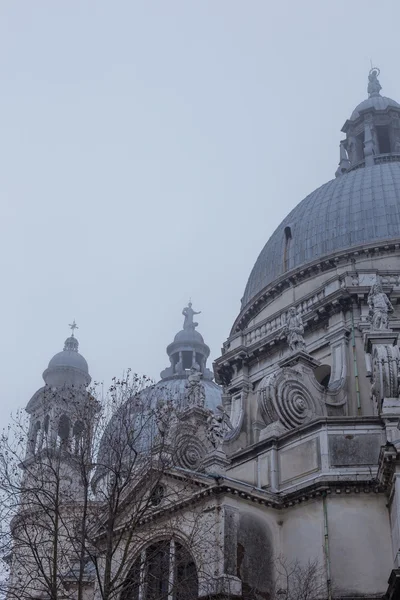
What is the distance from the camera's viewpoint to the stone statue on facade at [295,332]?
2966 centimetres

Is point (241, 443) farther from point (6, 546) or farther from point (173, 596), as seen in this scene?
point (6, 546)

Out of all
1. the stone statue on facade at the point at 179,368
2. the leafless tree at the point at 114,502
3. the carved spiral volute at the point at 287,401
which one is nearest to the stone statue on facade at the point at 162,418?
the leafless tree at the point at 114,502

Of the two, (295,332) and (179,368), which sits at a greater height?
(179,368)

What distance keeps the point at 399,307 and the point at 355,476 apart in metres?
9.36

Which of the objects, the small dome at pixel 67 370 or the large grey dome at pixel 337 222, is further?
the small dome at pixel 67 370

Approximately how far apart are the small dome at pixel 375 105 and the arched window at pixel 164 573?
2868 centimetres

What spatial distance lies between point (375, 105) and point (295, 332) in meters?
20.3

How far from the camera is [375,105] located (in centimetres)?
4547

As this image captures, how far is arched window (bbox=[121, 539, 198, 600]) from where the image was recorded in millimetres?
22391

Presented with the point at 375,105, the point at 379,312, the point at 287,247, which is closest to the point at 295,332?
the point at 379,312

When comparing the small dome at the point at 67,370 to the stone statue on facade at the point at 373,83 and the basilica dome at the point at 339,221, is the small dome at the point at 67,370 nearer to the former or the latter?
the basilica dome at the point at 339,221

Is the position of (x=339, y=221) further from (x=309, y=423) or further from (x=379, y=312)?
(x=309, y=423)

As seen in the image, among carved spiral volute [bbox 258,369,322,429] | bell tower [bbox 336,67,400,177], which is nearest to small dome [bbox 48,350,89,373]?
bell tower [bbox 336,67,400,177]

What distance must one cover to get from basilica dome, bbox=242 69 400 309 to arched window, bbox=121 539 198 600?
14.7m
